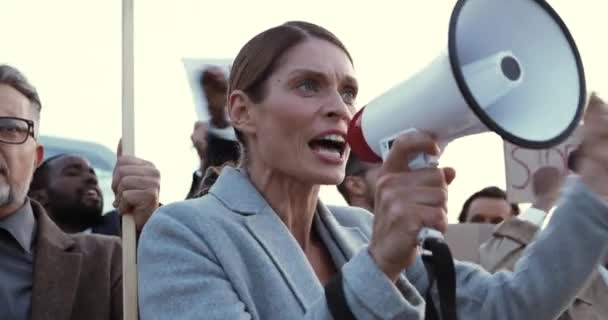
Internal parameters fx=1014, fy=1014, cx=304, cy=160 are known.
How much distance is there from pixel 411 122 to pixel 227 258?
553mm

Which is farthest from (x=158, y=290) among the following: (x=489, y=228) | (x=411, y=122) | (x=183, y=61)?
(x=489, y=228)

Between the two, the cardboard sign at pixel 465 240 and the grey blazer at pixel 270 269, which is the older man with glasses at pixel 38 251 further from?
the cardboard sign at pixel 465 240

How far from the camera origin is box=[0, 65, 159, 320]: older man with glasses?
338 centimetres

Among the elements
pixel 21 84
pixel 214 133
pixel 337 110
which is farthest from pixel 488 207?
pixel 337 110

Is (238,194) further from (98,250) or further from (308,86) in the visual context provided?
(98,250)

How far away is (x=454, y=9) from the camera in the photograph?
6.29 feet

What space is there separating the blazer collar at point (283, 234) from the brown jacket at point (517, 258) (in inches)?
72.6

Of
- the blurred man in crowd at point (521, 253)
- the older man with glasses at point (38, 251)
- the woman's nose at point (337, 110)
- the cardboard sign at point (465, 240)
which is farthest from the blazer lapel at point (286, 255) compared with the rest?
the cardboard sign at point (465, 240)

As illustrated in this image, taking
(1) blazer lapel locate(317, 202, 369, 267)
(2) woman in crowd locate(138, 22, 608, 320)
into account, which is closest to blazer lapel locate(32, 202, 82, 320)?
(2) woman in crowd locate(138, 22, 608, 320)

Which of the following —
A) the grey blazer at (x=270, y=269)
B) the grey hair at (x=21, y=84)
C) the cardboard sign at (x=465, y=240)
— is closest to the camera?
the grey blazer at (x=270, y=269)

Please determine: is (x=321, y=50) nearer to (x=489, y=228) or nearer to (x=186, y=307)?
(x=186, y=307)

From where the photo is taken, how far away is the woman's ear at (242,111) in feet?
8.60

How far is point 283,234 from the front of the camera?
7.95 ft

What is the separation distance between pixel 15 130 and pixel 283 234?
1722mm
